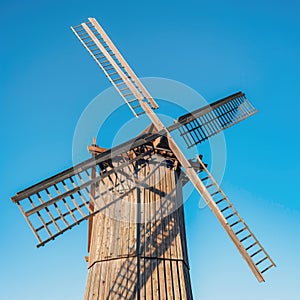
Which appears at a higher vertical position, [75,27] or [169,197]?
[75,27]

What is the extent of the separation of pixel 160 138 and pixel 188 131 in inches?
35.3

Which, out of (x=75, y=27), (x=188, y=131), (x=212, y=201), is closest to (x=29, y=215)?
(x=212, y=201)

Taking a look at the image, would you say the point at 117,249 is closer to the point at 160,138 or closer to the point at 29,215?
the point at 29,215

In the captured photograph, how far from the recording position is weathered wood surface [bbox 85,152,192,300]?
716 centimetres

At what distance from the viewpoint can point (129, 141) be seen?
7.86 meters

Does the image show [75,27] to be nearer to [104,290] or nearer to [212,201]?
[212,201]

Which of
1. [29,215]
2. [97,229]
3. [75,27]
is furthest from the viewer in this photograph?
[75,27]

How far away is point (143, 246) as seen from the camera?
25.0 feet

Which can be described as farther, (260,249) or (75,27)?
(75,27)

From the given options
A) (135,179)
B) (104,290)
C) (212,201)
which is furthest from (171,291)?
(135,179)

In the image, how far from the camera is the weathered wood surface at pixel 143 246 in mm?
7164

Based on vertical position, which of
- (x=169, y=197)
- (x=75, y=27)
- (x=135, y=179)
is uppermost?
(x=75, y=27)

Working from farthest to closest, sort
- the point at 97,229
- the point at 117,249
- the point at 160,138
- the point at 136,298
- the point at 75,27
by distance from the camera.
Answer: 1. the point at 75,27
2. the point at 160,138
3. the point at 97,229
4. the point at 117,249
5. the point at 136,298

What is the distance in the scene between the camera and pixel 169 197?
8.57 m
